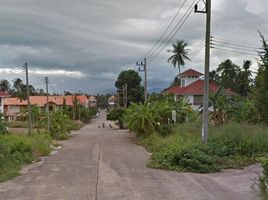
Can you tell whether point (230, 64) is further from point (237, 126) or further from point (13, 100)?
point (237, 126)

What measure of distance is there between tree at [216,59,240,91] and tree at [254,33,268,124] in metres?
56.7

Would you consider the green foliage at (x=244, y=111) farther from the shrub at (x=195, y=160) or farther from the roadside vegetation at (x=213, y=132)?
the shrub at (x=195, y=160)

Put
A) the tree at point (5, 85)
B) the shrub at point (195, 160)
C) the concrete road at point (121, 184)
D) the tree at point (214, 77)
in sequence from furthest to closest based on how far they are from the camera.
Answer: the tree at point (5, 85) → the tree at point (214, 77) → the shrub at point (195, 160) → the concrete road at point (121, 184)

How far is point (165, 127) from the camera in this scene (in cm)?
3259

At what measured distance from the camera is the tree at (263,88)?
86.5ft

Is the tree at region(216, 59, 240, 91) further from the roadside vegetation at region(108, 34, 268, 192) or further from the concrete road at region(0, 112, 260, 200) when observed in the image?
the concrete road at region(0, 112, 260, 200)

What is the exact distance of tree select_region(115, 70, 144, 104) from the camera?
101 meters

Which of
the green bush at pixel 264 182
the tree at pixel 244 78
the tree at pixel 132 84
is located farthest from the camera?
the tree at pixel 132 84

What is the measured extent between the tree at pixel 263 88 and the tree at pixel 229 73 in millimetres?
56707

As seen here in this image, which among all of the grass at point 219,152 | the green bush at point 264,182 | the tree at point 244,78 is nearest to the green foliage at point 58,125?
the grass at point 219,152

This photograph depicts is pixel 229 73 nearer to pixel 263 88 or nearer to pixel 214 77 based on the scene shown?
pixel 214 77

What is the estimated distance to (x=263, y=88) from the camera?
2638 centimetres

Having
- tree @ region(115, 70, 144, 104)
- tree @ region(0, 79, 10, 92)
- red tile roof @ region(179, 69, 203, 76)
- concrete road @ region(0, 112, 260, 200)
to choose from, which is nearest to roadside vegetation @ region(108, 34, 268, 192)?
concrete road @ region(0, 112, 260, 200)

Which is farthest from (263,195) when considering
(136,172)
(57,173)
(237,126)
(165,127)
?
(165,127)
